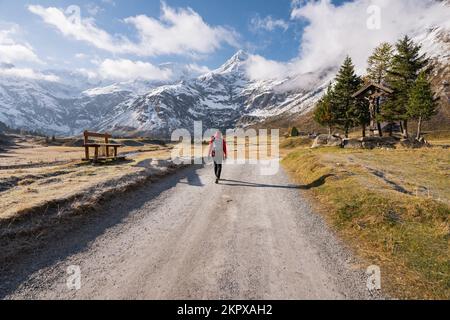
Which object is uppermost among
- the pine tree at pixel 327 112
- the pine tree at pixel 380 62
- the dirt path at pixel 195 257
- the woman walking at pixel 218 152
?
the pine tree at pixel 380 62

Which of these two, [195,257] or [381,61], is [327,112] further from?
[195,257]

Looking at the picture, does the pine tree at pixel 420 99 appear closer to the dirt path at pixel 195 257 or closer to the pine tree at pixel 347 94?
the pine tree at pixel 347 94

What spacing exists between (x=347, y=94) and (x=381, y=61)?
724 cm

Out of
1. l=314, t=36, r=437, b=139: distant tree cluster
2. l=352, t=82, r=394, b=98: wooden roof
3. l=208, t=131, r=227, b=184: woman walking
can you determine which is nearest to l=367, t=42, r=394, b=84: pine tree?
l=314, t=36, r=437, b=139: distant tree cluster

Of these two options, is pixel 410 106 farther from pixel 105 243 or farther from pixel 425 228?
pixel 105 243

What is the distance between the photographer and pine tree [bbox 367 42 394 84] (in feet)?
149

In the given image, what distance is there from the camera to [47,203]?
9586mm

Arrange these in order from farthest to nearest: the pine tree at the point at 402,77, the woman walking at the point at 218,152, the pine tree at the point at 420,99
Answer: the pine tree at the point at 402,77 → the pine tree at the point at 420,99 → the woman walking at the point at 218,152

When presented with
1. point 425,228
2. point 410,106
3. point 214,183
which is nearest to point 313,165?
point 214,183

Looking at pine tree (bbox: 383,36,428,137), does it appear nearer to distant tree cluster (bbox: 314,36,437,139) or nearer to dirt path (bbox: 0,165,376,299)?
distant tree cluster (bbox: 314,36,437,139)

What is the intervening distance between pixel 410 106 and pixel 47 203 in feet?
159

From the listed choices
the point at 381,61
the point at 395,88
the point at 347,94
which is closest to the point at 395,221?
the point at 347,94

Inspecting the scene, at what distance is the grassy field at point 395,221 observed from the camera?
230 inches

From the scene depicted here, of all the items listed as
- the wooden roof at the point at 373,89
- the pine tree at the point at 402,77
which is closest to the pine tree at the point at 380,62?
the pine tree at the point at 402,77
